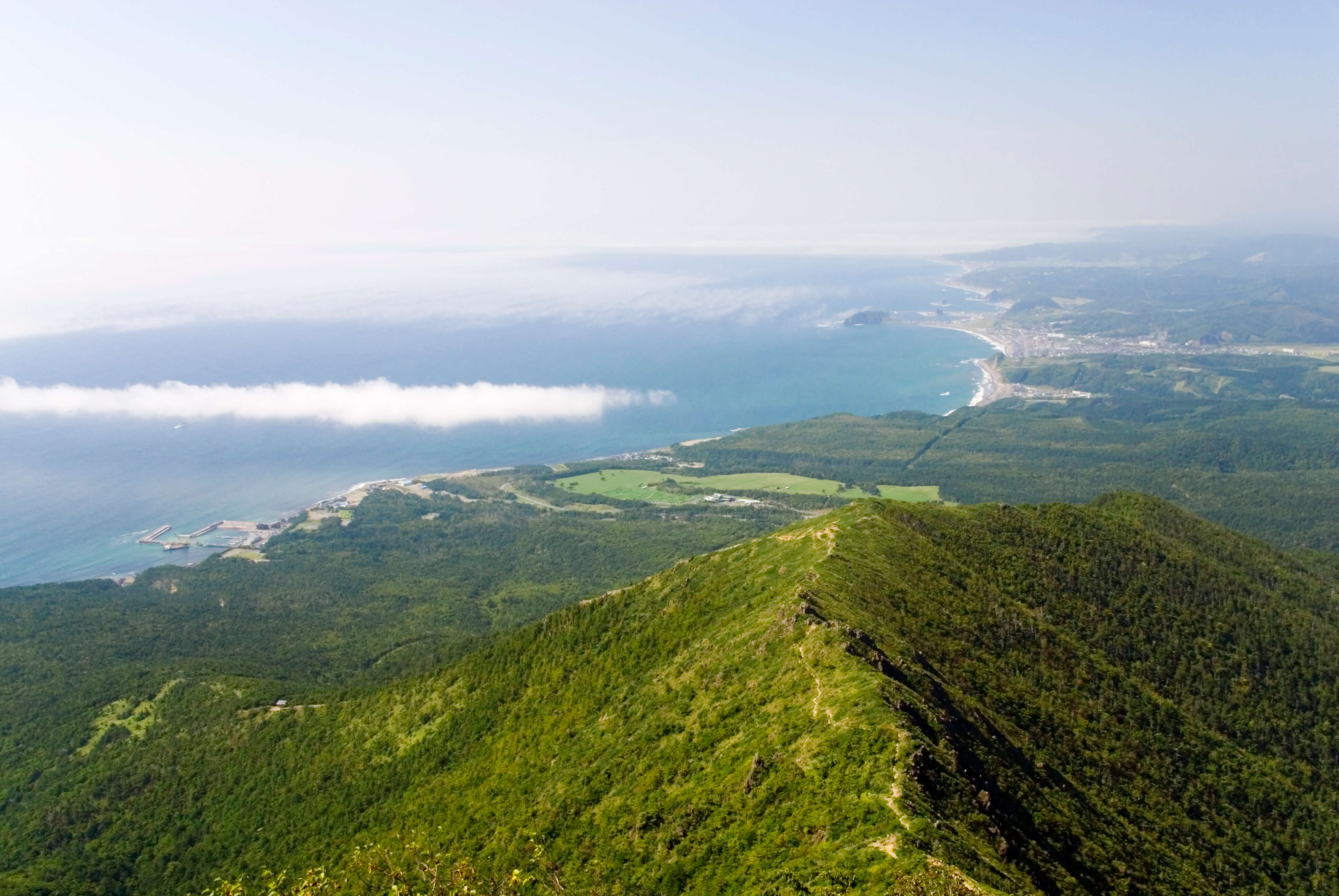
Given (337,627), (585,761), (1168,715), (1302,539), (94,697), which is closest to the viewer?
(585,761)

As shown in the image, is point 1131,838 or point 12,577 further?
point 12,577

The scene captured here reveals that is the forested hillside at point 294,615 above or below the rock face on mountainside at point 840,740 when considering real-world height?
below

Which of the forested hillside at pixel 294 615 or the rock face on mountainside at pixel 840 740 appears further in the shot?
the forested hillside at pixel 294 615

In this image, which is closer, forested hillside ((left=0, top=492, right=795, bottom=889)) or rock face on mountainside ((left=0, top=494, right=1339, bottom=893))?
rock face on mountainside ((left=0, top=494, right=1339, bottom=893))

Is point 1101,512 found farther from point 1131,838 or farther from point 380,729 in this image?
point 380,729

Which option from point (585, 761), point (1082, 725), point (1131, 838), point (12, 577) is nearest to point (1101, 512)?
point (1082, 725)

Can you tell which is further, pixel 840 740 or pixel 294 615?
pixel 294 615

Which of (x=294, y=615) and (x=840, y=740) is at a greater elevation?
(x=840, y=740)

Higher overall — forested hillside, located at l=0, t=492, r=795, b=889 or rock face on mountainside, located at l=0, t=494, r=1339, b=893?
rock face on mountainside, located at l=0, t=494, r=1339, b=893
